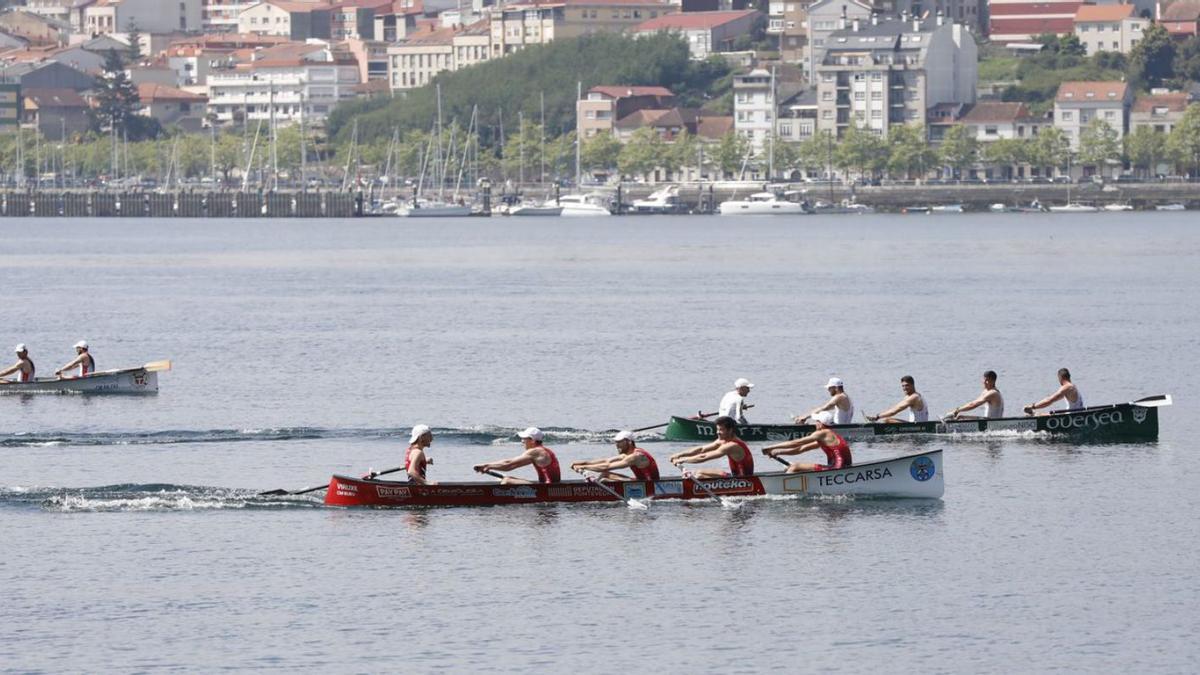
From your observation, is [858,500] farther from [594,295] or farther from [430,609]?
[594,295]

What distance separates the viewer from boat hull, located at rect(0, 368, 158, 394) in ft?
210

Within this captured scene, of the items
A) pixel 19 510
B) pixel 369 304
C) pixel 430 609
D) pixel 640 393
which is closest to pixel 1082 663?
pixel 430 609

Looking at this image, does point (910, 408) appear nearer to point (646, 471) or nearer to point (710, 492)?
point (710, 492)

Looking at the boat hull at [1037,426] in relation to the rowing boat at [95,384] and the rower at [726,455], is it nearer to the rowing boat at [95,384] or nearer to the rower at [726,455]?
the rower at [726,455]

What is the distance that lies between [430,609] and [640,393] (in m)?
30.2

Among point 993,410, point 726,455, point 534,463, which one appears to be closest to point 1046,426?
point 993,410

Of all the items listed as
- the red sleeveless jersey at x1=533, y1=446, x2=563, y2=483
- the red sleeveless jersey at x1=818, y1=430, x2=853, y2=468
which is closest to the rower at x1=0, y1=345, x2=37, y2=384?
the red sleeveless jersey at x1=533, y1=446, x2=563, y2=483

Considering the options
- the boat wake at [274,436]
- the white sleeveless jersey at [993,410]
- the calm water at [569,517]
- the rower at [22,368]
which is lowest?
the calm water at [569,517]

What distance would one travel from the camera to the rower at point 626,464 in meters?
44.0

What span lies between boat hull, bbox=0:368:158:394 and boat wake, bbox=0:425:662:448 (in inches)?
264

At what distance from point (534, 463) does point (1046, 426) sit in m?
14.7

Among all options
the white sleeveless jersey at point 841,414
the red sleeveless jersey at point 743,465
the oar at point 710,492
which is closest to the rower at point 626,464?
the oar at point 710,492

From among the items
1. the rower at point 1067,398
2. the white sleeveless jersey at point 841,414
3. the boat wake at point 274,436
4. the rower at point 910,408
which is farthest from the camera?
the boat wake at point 274,436

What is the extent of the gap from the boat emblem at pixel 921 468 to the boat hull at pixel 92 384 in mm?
27008
